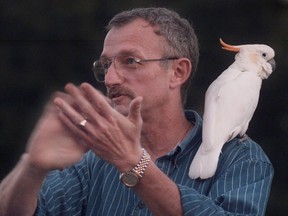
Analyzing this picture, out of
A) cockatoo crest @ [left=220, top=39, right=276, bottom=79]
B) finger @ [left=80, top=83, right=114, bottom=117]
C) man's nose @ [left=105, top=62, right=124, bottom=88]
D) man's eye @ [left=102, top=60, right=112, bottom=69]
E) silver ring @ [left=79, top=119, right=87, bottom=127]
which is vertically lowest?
cockatoo crest @ [left=220, top=39, right=276, bottom=79]

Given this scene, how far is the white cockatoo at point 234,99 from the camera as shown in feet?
6.86

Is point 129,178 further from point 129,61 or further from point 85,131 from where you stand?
point 129,61

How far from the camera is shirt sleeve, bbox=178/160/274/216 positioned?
1.78 meters

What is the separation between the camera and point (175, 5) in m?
3.00

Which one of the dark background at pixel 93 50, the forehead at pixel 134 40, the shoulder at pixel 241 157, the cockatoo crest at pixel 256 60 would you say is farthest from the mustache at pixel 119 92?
→ the dark background at pixel 93 50

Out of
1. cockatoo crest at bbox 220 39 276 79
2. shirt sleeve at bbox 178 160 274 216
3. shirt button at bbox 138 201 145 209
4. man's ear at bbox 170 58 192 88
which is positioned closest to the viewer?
shirt sleeve at bbox 178 160 274 216

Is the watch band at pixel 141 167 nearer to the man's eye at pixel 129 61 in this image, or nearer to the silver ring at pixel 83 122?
the silver ring at pixel 83 122

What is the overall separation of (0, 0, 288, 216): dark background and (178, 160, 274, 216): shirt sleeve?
1014 mm

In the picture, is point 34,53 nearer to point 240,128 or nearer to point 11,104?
point 11,104

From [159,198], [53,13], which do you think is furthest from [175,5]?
[159,198]

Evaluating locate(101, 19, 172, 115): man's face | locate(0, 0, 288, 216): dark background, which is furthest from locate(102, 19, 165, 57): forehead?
locate(0, 0, 288, 216): dark background

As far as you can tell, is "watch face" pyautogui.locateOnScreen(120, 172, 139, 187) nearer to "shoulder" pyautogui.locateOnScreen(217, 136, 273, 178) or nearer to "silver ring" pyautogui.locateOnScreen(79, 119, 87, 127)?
"silver ring" pyautogui.locateOnScreen(79, 119, 87, 127)

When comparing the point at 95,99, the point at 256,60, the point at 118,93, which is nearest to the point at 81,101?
the point at 95,99

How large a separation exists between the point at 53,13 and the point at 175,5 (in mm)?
526
